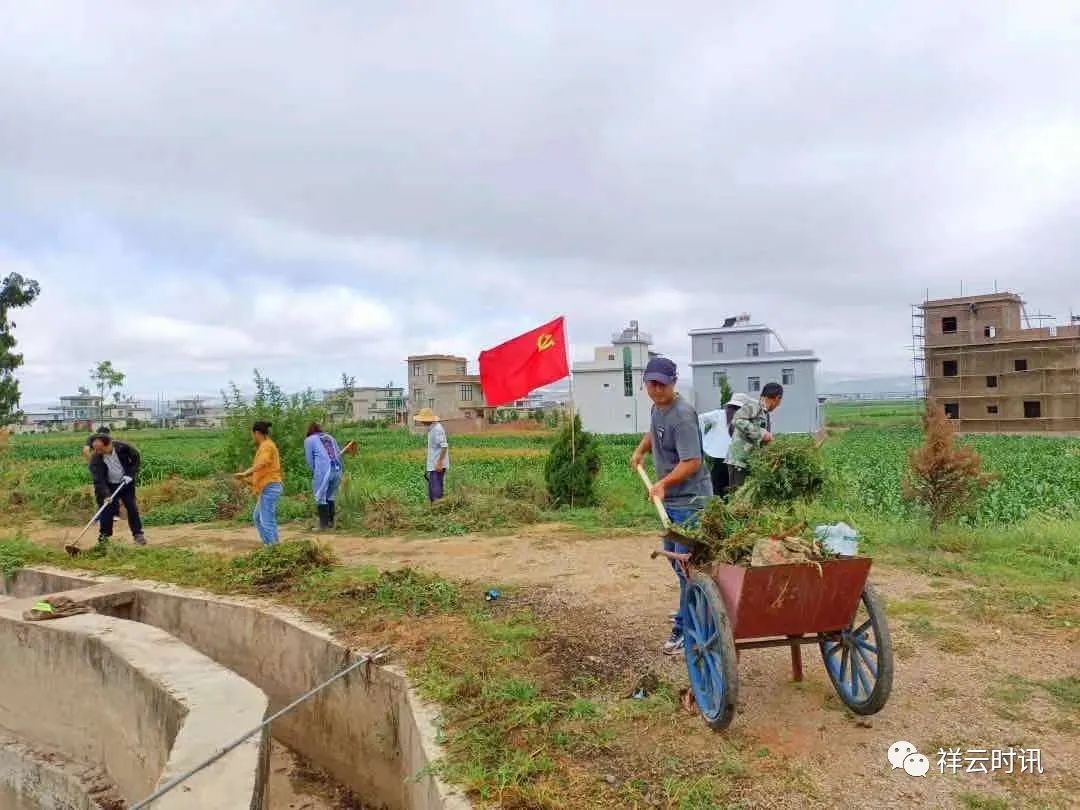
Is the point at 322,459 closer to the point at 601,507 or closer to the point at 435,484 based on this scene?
the point at 435,484

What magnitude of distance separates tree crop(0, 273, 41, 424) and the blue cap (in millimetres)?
22900

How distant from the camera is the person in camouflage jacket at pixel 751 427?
596 cm

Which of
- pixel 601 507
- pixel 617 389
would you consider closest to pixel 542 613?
pixel 601 507

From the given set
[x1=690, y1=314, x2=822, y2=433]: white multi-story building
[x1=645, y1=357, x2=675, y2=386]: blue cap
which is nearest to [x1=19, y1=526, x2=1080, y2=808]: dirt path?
[x1=645, y1=357, x2=675, y2=386]: blue cap

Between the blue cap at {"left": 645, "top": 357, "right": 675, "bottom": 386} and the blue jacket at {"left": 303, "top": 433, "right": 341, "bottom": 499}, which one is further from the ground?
the blue cap at {"left": 645, "top": 357, "right": 675, "bottom": 386}

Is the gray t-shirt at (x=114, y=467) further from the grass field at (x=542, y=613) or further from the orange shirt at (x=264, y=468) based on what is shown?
the orange shirt at (x=264, y=468)

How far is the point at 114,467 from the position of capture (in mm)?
9078

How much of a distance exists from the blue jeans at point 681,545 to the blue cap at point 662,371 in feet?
2.54

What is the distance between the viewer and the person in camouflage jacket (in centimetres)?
596

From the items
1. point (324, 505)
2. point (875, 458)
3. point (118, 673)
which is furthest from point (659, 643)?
point (875, 458)

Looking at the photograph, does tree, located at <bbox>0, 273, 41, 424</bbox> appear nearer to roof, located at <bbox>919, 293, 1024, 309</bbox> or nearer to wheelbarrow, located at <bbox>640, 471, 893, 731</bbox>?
wheelbarrow, located at <bbox>640, 471, 893, 731</bbox>

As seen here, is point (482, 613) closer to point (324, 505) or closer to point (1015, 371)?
point (324, 505)

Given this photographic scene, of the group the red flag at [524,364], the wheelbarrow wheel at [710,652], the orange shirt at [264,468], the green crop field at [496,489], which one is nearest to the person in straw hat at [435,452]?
the green crop field at [496,489]

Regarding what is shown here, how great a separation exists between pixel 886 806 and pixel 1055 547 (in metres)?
6.01
